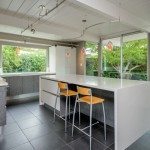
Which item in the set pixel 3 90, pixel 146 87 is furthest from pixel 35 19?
pixel 146 87

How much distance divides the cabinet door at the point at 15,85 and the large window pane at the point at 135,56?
3951 mm

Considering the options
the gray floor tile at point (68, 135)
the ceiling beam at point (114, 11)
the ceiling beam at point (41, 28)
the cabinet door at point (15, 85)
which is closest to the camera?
the gray floor tile at point (68, 135)

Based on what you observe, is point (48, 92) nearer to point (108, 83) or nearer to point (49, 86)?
point (49, 86)

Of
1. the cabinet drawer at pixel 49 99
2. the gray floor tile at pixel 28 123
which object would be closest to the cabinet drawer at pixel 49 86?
the cabinet drawer at pixel 49 99

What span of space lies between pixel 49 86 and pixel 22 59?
108 inches

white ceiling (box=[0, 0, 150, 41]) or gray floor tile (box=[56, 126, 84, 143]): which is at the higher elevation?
white ceiling (box=[0, 0, 150, 41])

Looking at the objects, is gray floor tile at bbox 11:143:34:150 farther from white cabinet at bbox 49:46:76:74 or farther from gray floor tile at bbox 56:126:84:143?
white cabinet at bbox 49:46:76:74

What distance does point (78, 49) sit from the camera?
21.9 ft

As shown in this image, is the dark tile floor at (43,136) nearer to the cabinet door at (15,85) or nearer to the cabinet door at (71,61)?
the cabinet door at (15,85)

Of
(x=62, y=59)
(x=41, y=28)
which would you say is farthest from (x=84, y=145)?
(x=62, y=59)

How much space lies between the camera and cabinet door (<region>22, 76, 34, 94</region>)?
515 centimetres

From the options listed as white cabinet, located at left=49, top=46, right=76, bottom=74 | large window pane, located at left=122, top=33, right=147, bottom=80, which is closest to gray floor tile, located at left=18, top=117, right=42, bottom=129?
white cabinet, located at left=49, top=46, right=76, bottom=74

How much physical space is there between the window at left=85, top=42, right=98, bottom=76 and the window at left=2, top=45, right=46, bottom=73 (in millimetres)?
2062

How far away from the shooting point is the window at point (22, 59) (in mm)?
5402
